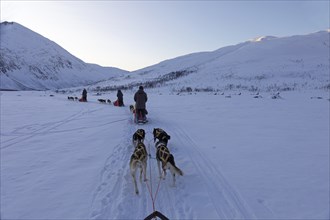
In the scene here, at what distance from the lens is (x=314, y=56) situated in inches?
2239

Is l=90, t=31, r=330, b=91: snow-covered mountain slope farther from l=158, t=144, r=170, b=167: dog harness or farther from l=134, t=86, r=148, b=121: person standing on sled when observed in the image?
l=158, t=144, r=170, b=167: dog harness

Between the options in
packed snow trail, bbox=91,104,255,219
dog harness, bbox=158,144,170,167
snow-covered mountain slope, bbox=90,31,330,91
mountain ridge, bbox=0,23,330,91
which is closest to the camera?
packed snow trail, bbox=91,104,255,219

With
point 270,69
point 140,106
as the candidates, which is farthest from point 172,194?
point 270,69

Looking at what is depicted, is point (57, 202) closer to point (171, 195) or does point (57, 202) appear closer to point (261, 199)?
point (171, 195)

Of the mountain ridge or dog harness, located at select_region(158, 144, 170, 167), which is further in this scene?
the mountain ridge

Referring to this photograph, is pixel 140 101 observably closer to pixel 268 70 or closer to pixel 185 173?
pixel 185 173

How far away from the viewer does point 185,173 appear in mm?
6258

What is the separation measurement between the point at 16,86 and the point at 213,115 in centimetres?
14305

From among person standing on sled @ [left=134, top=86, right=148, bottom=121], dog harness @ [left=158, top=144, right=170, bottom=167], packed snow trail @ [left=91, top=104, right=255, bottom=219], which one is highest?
person standing on sled @ [left=134, top=86, right=148, bottom=121]

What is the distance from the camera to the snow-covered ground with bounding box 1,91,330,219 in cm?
471

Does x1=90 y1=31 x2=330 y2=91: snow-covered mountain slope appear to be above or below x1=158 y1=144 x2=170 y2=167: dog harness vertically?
above

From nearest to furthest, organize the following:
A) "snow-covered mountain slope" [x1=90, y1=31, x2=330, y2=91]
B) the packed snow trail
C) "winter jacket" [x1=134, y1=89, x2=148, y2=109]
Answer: the packed snow trail, "winter jacket" [x1=134, y1=89, x2=148, y2=109], "snow-covered mountain slope" [x1=90, y1=31, x2=330, y2=91]

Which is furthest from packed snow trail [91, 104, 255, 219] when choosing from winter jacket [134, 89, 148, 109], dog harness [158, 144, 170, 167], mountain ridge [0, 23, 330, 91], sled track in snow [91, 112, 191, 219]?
mountain ridge [0, 23, 330, 91]

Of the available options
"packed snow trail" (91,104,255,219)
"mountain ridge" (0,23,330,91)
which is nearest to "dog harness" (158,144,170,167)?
"packed snow trail" (91,104,255,219)
